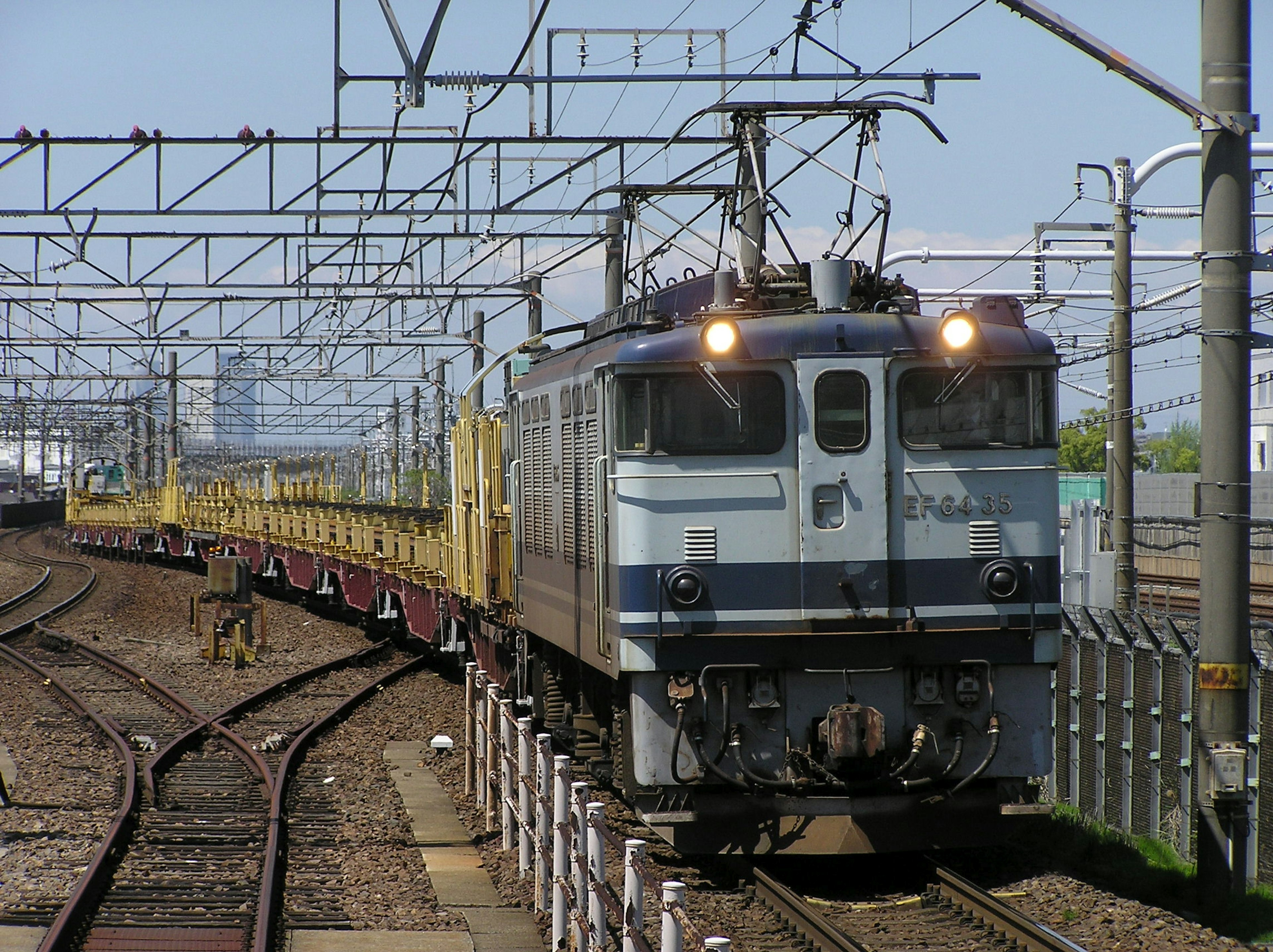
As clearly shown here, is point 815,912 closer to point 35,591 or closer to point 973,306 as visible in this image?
point 973,306

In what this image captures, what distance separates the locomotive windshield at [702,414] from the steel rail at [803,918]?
2414 millimetres

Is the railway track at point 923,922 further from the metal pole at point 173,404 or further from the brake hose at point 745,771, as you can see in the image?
the metal pole at point 173,404

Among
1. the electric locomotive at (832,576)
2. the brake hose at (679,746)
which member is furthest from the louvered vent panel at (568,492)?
the brake hose at (679,746)

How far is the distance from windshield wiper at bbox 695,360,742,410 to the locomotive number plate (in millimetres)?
1124

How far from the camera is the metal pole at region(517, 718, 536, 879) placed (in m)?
9.52

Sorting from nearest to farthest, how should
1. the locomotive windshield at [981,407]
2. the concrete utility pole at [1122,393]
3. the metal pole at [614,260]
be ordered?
the locomotive windshield at [981,407], the concrete utility pole at [1122,393], the metal pole at [614,260]

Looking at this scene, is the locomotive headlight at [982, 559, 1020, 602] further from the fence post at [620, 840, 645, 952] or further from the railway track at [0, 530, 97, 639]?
the railway track at [0, 530, 97, 639]

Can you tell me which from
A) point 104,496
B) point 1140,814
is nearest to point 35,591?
point 104,496

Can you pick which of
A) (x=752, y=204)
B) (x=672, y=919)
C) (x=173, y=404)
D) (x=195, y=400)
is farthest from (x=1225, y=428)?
(x=195, y=400)

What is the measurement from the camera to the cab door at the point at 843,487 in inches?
343

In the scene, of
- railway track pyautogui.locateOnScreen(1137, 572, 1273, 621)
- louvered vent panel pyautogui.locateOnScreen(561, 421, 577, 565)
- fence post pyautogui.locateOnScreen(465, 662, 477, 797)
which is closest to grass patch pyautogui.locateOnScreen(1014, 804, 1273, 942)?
louvered vent panel pyautogui.locateOnScreen(561, 421, 577, 565)

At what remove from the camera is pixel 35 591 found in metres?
35.3

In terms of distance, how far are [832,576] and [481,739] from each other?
13.8 feet

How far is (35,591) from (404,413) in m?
31.9
